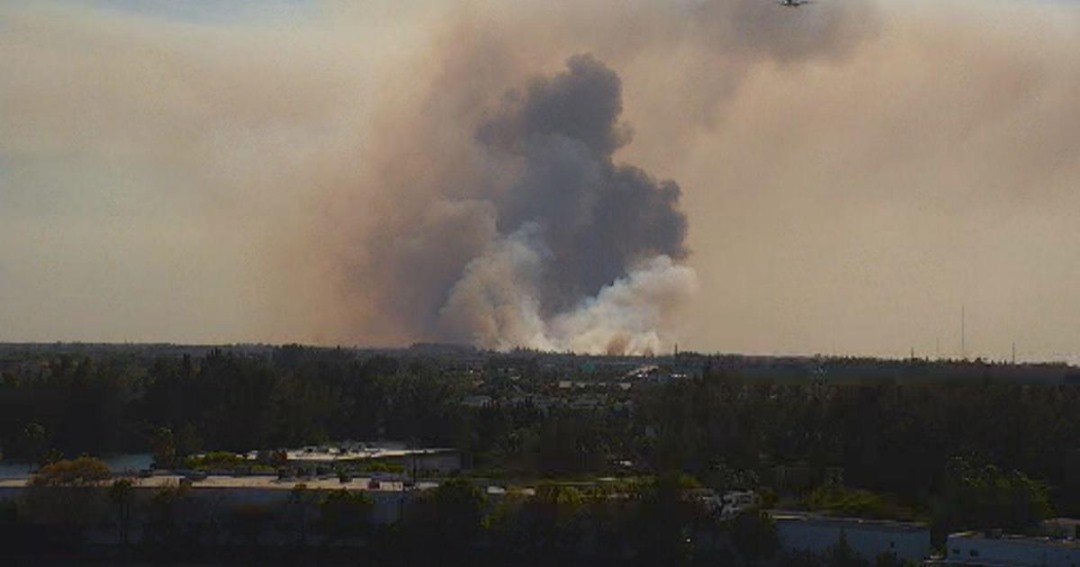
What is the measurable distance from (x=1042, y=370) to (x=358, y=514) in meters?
33.1

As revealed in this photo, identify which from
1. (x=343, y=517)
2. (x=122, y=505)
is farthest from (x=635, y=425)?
(x=122, y=505)

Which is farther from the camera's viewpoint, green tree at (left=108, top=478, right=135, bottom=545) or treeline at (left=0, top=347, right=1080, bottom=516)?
treeline at (left=0, top=347, right=1080, bottom=516)

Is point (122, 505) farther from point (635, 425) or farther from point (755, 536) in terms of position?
point (635, 425)

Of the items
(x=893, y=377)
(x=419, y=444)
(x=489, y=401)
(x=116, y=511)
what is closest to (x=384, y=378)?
(x=489, y=401)

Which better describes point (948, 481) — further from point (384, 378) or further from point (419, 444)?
point (384, 378)

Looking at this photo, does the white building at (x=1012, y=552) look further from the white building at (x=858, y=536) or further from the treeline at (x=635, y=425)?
the treeline at (x=635, y=425)

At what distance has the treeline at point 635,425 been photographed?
40938mm

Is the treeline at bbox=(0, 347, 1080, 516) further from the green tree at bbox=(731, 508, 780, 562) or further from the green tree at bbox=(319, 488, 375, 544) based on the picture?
the green tree at bbox=(319, 488, 375, 544)

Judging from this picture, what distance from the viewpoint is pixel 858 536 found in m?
33.3

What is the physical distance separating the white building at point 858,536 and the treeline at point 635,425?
2.68m

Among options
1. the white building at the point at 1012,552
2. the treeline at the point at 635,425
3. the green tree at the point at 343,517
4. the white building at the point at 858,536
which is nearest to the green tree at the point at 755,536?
the white building at the point at 858,536

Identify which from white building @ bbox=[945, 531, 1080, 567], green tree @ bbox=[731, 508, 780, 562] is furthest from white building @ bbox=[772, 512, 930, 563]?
white building @ bbox=[945, 531, 1080, 567]

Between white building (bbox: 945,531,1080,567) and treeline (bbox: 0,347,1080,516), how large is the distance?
3683 mm

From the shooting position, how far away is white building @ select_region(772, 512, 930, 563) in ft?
108
